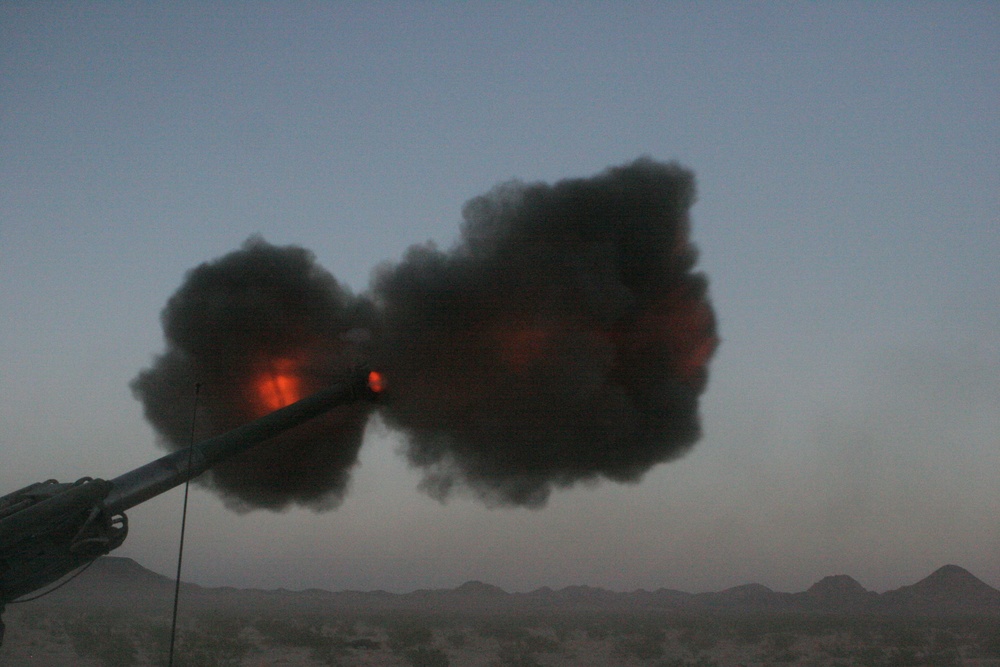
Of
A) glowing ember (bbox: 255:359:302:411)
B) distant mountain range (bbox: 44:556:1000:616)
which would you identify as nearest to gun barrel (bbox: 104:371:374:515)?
glowing ember (bbox: 255:359:302:411)

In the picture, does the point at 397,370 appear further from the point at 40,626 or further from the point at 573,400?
the point at 40,626

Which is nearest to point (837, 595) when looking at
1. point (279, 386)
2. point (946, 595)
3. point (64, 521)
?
point (946, 595)

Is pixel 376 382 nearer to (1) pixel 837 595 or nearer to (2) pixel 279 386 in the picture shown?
(2) pixel 279 386

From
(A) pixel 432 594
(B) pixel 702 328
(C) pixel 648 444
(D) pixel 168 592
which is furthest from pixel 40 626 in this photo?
(A) pixel 432 594

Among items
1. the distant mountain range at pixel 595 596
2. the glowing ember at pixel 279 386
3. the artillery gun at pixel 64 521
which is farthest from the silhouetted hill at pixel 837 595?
the artillery gun at pixel 64 521

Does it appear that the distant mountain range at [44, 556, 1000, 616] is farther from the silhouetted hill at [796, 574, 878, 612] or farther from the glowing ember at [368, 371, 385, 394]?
the glowing ember at [368, 371, 385, 394]

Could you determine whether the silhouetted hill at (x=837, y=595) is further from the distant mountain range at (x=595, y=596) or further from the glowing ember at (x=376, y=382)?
the glowing ember at (x=376, y=382)
